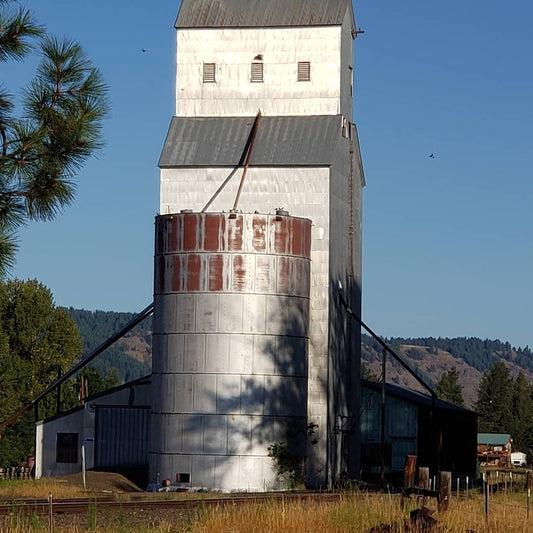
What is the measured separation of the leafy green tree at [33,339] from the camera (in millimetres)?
86375

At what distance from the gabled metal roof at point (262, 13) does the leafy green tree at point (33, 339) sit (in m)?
38.4

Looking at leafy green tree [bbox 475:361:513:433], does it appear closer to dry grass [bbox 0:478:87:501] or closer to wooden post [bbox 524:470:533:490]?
dry grass [bbox 0:478:87:501]

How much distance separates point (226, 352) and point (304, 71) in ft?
46.4

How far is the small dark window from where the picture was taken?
173 ft

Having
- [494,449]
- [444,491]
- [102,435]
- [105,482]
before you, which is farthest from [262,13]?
[494,449]

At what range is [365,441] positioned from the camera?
55.1 meters

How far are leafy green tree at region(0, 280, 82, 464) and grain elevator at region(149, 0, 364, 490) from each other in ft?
126

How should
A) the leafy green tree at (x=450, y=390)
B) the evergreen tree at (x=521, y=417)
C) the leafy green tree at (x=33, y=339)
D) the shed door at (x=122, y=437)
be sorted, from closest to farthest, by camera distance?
the shed door at (x=122, y=437) < the leafy green tree at (x=33, y=339) < the leafy green tree at (x=450, y=390) < the evergreen tree at (x=521, y=417)

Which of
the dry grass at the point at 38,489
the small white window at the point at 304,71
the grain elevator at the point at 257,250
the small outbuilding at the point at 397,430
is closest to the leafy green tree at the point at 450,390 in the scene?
the small outbuilding at the point at 397,430

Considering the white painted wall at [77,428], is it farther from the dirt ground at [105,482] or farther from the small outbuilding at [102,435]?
the dirt ground at [105,482]

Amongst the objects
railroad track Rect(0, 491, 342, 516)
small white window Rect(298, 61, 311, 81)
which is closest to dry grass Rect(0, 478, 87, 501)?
railroad track Rect(0, 491, 342, 516)

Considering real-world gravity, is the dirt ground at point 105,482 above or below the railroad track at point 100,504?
below

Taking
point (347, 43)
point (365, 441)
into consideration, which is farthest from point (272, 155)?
point (365, 441)

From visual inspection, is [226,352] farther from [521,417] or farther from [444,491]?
[521,417]
